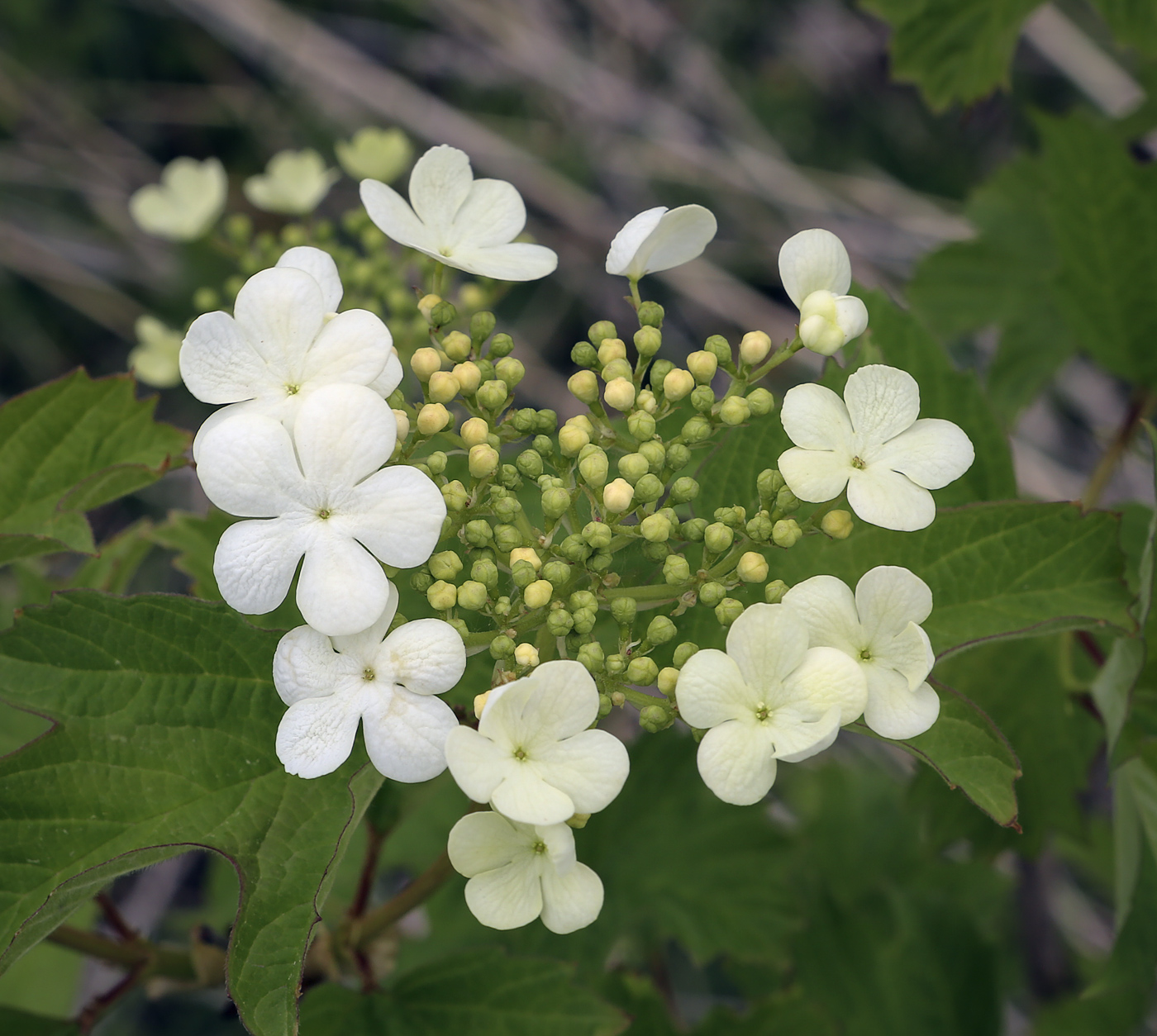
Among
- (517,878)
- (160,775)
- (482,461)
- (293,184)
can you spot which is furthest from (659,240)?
(293,184)

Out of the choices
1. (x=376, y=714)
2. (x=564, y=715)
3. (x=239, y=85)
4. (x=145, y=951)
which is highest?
(x=564, y=715)

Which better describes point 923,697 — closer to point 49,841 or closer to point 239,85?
point 49,841

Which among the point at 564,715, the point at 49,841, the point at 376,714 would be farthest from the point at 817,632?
the point at 49,841

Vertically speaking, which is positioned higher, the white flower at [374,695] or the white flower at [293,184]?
the white flower at [374,695]

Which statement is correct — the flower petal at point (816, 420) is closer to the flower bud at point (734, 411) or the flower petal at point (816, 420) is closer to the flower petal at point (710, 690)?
the flower bud at point (734, 411)

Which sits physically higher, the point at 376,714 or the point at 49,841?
the point at 376,714

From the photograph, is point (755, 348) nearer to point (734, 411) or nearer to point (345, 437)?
point (734, 411)

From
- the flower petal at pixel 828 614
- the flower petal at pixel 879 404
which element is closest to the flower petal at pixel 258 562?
the flower petal at pixel 828 614
